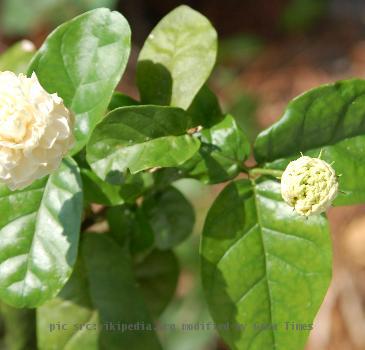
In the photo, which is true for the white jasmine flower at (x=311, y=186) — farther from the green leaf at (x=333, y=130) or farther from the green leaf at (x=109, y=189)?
the green leaf at (x=109, y=189)

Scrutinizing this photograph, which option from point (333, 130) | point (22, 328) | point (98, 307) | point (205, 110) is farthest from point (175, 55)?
point (22, 328)

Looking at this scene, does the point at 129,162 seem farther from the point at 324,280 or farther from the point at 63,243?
the point at 324,280

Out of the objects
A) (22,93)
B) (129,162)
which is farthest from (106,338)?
(22,93)

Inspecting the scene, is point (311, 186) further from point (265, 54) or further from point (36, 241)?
point (265, 54)

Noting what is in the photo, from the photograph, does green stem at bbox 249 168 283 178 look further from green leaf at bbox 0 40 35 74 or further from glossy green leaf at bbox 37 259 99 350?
green leaf at bbox 0 40 35 74

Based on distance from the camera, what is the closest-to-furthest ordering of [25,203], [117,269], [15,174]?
1. [15,174]
2. [25,203]
3. [117,269]

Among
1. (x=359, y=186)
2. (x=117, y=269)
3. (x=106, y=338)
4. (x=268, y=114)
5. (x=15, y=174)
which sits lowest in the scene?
(x=268, y=114)
